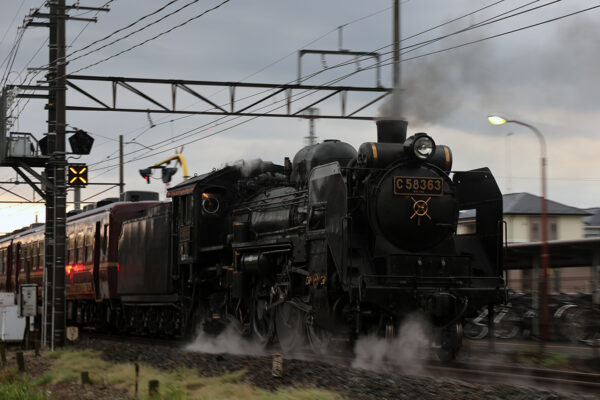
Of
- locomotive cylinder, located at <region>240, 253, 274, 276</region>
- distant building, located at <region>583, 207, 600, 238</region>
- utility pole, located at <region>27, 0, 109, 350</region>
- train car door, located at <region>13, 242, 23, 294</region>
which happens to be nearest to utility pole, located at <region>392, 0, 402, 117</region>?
locomotive cylinder, located at <region>240, 253, 274, 276</region>

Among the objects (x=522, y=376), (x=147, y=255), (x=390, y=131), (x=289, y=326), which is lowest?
(x=522, y=376)

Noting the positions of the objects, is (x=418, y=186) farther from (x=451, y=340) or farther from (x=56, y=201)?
(x=56, y=201)

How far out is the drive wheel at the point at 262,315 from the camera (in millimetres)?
15242

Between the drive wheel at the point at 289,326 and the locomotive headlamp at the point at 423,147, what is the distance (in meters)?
3.42

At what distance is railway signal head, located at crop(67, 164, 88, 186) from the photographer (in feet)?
67.2

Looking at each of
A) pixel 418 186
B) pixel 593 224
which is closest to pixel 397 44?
pixel 418 186

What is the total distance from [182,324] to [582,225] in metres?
41.5

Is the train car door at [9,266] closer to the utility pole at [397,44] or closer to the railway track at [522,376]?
the utility pole at [397,44]

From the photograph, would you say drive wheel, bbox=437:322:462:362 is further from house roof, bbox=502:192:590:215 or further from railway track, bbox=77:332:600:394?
house roof, bbox=502:192:590:215

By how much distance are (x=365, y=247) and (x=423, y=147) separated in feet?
5.84

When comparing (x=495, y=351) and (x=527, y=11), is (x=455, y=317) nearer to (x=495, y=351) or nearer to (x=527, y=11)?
(x=495, y=351)

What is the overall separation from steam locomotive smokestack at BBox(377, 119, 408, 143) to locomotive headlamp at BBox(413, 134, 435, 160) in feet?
1.90

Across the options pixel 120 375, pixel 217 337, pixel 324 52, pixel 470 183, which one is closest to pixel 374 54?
pixel 324 52

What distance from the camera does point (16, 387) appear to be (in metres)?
13.5
